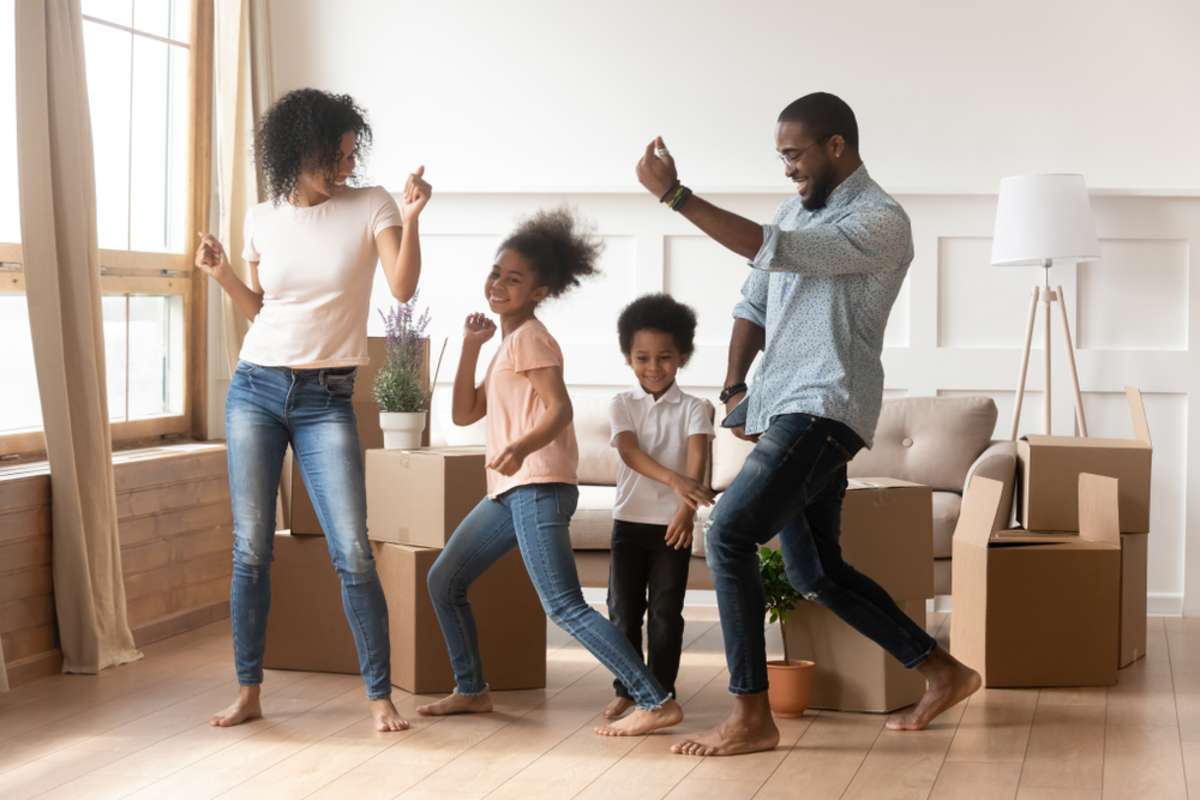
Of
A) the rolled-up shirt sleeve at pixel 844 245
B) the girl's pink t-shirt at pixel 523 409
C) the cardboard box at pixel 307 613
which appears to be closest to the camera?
the rolled-up shirt sleeve at pixel 844 245

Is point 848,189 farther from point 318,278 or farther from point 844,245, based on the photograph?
point 318,278

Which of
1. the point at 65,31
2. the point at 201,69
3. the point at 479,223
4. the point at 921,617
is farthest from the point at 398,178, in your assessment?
the point at 921,617

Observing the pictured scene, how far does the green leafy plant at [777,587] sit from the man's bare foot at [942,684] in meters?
0.36

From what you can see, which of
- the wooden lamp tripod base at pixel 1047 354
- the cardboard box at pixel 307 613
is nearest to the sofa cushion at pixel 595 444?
the cardboard box at pixel 307 613

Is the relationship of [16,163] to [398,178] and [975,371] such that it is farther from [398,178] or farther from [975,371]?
[975,371]

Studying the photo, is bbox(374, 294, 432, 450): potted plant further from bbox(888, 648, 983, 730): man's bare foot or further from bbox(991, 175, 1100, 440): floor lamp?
bbox(991, 175, 1100, 440): floor lamp

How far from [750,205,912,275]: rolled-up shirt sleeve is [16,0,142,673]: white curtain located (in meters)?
2.18

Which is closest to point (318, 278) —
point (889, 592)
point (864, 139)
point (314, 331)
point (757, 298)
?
point (314, 331)

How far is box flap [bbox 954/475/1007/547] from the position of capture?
4.13 meters

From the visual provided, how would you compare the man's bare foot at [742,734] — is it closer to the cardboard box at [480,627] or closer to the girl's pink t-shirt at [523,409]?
the girl's pink t-shirt at [523,409]

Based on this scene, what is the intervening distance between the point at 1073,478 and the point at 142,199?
10.7 ft

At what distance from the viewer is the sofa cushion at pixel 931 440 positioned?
199 inches

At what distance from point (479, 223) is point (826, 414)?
2971 millimetres

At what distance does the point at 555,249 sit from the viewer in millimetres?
3604
